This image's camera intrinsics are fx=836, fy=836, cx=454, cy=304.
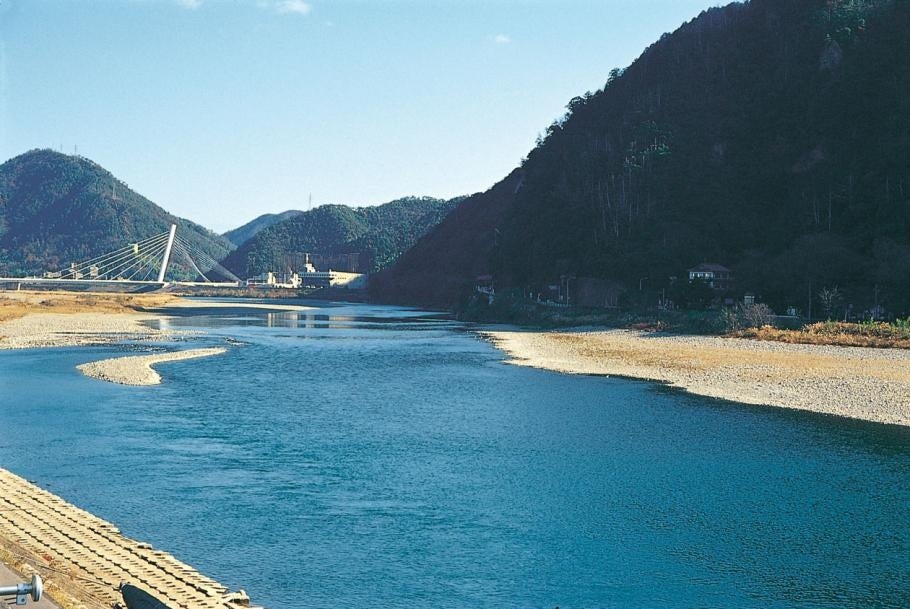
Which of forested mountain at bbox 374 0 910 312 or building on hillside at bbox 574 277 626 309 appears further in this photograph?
building on hillside at bbox 574 277 626 309

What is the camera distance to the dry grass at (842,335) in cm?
5162

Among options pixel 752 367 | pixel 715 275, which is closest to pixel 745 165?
pixel 715 275

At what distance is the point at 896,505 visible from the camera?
784 inches

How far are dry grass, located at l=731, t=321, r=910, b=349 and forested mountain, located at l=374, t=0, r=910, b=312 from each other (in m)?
9.41

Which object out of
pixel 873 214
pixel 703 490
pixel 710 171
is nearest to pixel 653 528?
pixel 703 490

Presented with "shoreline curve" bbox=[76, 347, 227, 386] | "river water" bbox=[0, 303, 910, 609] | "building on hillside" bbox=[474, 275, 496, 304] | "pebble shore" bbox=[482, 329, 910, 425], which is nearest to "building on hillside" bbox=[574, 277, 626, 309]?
"building on hillside" bbox=[474, 275, 496, 304]

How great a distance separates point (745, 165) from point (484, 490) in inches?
3736

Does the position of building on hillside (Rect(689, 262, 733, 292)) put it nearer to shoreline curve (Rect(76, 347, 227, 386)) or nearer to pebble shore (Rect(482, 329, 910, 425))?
pebble shore (Rect(482, 329, 910, 425))

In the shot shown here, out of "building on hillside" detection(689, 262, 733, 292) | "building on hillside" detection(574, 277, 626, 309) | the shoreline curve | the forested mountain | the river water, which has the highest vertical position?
the forested mountain

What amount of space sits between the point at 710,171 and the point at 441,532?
3850 inches

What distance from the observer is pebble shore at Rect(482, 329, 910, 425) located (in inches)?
1332

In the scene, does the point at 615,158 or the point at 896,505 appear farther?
the point at 615,158

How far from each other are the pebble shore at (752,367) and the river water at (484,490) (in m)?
2.61

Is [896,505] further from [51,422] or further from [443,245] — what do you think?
[443,245]
